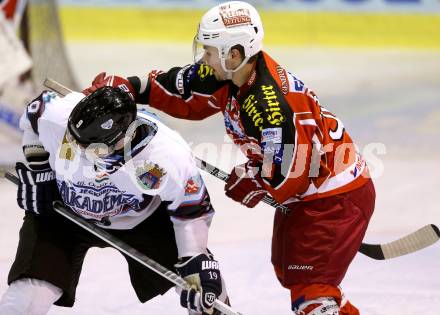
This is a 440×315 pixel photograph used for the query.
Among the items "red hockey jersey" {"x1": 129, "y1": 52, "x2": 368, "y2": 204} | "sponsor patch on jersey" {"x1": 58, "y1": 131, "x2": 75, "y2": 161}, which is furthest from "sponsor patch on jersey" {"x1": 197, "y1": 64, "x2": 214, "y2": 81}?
"sponsor patch on jersey" {"x1": 58, "y1": 131, "x2": 75, "y2": 161}

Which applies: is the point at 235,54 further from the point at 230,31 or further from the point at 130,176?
the point at 130,176

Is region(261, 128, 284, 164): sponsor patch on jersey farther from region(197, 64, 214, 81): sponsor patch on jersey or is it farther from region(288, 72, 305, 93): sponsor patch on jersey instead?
region(197, 64, 214, 81): sponsor patch on jersey

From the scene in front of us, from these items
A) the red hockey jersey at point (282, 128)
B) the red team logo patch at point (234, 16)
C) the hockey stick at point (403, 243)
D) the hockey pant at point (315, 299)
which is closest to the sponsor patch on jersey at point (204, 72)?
the red hockey jersey at point (282, 128)

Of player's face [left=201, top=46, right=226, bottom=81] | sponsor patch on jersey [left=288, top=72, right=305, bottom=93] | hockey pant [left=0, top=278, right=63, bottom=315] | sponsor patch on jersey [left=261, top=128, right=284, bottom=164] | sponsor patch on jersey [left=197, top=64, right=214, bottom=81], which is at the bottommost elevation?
hockey pant [left=0, top=278, right=63, bottom=315]

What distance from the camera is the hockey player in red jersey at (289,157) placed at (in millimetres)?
2865

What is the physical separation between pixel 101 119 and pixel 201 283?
22.9 inches

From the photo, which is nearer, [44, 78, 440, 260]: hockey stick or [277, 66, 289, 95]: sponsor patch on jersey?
[277, 66, 289, 95]: sponsor patch on jersey

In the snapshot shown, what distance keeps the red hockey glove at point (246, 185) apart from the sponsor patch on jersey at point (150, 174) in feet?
1.07

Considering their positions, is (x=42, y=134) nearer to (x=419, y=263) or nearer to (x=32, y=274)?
(x=32, y=274)

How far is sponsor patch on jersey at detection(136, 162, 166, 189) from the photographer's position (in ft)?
9.16

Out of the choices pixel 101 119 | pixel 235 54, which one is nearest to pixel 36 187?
pixel 101 119

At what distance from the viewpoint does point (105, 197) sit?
2945mm

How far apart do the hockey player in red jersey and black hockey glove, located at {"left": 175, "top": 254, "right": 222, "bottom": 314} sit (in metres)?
0.31

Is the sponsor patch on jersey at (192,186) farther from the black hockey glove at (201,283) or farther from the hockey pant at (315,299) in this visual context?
the hockey pant at (315,299)
